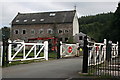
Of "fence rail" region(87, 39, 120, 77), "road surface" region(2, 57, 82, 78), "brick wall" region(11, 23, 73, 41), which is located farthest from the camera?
"brick wall" region(11, 23, 73, 41)

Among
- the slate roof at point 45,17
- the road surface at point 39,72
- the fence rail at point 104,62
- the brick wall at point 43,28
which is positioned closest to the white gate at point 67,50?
the fence rail at point 104,62

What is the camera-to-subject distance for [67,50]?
932 inches

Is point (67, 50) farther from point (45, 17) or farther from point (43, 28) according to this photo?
point (45, 17)

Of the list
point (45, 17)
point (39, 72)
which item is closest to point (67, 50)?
point (39, 72)

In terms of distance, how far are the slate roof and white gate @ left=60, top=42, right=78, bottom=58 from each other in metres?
35.2

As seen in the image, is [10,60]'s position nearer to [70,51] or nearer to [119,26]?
[70,51]

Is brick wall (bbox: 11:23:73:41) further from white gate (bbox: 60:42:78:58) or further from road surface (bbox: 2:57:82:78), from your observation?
road surface (bbox: 2:57:82:78)

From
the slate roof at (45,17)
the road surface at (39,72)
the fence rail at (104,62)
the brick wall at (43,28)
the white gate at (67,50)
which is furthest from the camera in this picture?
the slate roof at (45,17)

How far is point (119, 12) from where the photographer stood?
46.9 m

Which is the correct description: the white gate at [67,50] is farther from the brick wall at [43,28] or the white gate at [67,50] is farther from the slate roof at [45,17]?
the brick wall at [43,28]

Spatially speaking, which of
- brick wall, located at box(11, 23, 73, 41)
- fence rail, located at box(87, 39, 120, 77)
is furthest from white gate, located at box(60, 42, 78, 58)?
brick wall, located at box(11, 23, 73, 41)

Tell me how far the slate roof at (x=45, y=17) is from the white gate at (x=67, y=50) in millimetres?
35235

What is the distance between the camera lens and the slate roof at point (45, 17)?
6254 cm

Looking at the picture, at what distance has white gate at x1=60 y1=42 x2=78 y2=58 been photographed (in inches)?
873
